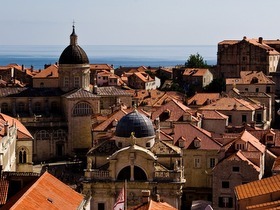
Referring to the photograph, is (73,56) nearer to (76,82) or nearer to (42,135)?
(76,82)

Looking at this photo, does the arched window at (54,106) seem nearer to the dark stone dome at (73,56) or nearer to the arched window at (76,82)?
the arched window at (76,82)

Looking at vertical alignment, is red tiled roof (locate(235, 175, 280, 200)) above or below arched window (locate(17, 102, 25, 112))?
above

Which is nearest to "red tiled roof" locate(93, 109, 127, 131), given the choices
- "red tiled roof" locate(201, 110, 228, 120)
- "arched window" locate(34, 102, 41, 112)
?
"red tiled roof" locate(201, 110, 228, 120)

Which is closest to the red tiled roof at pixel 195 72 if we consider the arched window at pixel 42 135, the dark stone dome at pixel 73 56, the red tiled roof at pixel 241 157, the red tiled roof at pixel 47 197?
the dark stone dome at pixel 73 56

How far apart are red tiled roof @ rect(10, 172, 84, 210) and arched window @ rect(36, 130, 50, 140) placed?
39.2 m

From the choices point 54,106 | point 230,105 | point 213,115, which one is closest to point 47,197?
point 213,115

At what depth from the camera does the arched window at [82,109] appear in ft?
246

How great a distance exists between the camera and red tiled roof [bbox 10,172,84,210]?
95.8 feet

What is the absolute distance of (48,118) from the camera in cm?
7556

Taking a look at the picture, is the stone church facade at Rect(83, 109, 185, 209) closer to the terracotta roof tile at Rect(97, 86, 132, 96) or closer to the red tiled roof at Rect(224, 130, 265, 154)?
the red tiled roof at Rect(224, 130, 265, 154)

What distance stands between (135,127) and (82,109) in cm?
3185

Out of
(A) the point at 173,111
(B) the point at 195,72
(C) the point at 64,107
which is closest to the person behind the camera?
(A) the point at 173,111

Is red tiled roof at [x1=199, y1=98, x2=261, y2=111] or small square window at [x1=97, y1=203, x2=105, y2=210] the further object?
red tiled roof at [x1=199, y1=98, x2=261, y2=111]

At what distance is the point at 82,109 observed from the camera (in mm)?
75375
